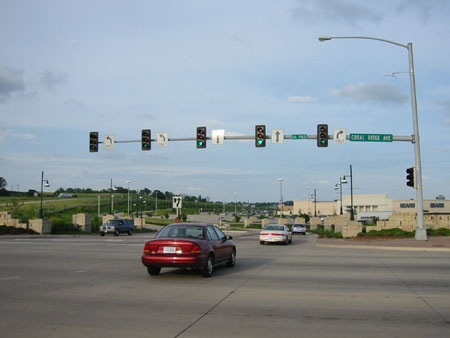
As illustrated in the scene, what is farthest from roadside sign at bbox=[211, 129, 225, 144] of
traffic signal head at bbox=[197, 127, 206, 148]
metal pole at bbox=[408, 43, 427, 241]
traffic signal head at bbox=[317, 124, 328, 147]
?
metal pole at bbox=[408, 43, 427, 241]

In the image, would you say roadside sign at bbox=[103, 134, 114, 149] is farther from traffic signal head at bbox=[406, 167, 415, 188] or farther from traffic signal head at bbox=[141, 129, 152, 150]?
traffic signal head at bbox=[406, 167, 415, 188]

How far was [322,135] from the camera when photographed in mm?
28766

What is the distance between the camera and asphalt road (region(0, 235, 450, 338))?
7.31 metres

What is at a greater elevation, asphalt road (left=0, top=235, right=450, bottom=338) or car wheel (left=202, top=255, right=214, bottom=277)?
car wheel (left=202, top=255, right=214, bottom=277)

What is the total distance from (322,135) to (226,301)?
67.6 feet

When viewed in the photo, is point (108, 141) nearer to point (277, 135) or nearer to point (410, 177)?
point (277, 135)

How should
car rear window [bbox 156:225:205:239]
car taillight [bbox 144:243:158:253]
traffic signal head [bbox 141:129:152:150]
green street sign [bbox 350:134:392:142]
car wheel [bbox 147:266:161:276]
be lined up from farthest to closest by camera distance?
traffic signal head [bbox 141:129:152:150] < green street sign [bbox 350:134:392:142] < car rear window [bbox 156:225:205:239] < car wheel [bbox 147:266:161:276] < car taillight [bbox 144:243:158:253]

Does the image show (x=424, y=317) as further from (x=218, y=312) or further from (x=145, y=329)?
(x=145, y=329)

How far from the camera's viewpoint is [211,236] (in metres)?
14.0

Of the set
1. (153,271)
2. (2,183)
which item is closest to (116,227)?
(153,271)

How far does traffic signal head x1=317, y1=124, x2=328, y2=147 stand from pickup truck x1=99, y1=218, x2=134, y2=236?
22.2 meters

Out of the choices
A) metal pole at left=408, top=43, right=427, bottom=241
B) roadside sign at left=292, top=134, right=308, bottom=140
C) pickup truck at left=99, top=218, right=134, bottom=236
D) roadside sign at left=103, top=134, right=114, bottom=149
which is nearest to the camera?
metal pole at left=408, top=43, right=427, bottom=241

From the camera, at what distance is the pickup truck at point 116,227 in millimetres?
42594

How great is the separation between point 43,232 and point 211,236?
3114cm
